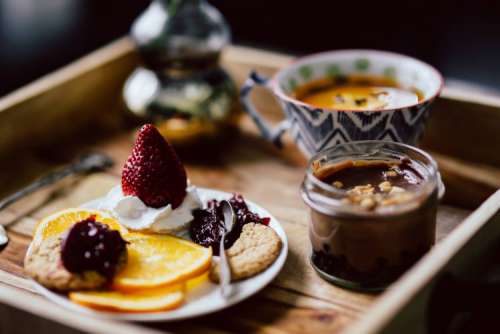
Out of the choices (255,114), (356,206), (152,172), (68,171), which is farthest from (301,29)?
(356,206)

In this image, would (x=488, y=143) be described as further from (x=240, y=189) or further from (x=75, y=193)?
(x=75, y=193)

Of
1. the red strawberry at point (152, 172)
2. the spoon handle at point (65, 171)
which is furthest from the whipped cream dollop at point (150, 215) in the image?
the spoon handle at point (65, 171)

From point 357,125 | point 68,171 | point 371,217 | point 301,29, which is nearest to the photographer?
point 371,217

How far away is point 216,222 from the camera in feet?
3.61

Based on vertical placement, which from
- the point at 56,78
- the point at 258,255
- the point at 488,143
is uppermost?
the point at 56,78

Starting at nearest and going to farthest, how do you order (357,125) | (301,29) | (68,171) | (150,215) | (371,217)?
(371,217) < (150,215) < (357,125) < (68,171) < (301,29)

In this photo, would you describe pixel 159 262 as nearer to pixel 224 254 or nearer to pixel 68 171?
pixel 224 254

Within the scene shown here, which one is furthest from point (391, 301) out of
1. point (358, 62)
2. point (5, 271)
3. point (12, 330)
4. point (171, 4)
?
point (171, 4)

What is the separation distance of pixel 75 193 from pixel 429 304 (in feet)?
2.31

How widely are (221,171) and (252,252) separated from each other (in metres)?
0.40

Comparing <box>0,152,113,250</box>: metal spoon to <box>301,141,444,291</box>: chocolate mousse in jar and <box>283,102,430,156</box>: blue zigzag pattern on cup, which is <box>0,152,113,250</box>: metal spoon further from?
<box>301,141,444,291</box>: chocolate mousse in jar

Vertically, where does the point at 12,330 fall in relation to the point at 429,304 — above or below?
above

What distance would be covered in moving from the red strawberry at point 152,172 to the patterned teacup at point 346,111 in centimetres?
27

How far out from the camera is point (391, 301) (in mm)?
803
